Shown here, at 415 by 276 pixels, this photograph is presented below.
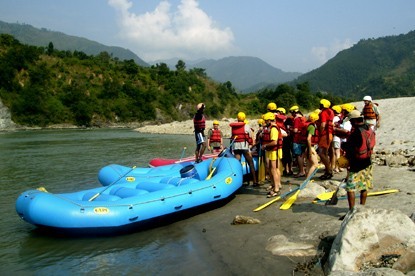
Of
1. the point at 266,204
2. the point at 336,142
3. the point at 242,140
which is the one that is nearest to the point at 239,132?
the point at 242,140

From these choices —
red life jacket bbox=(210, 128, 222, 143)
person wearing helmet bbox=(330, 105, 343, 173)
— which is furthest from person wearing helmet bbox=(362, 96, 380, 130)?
red life jacket bbox=(210, 128, 222, 143)

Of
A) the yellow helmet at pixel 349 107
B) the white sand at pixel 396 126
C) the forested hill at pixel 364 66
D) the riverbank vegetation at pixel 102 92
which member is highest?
the forested hill at pixel 364 66

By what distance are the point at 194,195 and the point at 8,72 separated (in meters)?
51.6

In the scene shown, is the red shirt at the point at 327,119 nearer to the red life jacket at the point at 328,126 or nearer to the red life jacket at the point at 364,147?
the red life jacket at the point at 328,126

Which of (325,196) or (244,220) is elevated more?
(325,196)

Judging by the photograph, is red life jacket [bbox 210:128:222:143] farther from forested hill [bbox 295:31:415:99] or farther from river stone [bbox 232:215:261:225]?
forested hill [bbox 295:31:415:99]

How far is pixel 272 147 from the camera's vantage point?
7.09 meters

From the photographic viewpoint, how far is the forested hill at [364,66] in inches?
5305

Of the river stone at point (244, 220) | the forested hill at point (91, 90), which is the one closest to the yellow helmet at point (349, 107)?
the river stone at point (244, 220)

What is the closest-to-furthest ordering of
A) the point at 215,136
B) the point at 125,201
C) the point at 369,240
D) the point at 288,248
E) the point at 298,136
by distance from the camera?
the point at 369,240
the point at 288,248
the point at 125,201
the point at 298,136
the point at 215,136

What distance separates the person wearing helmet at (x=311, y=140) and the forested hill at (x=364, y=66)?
11507 cm

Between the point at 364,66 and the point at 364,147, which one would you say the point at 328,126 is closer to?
the point at 364,147

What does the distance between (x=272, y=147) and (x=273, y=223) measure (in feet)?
5.86

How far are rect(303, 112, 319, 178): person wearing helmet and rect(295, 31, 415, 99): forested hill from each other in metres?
115
